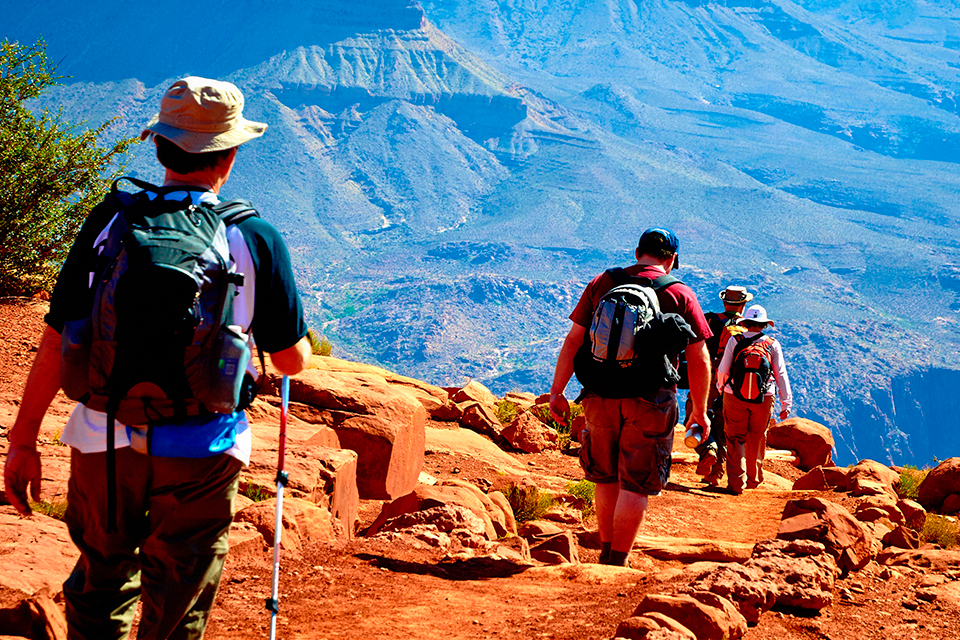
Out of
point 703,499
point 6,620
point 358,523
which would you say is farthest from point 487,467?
point 6,620

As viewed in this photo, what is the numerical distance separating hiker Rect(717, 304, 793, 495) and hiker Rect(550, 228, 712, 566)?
10.9 ft

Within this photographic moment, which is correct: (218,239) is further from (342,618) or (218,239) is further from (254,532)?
(254,532)

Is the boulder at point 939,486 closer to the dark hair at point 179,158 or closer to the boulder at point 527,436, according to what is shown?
the boulder at point 527,436

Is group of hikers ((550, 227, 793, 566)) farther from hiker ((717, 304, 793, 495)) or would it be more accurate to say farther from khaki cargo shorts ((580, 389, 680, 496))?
hiker ((717, 304, 793, 495))

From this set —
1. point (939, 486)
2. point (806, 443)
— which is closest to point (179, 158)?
point (939, 486)

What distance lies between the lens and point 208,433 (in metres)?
2.39

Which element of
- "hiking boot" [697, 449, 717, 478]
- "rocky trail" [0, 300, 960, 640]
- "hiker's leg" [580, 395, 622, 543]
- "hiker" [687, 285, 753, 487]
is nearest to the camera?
"rocky trail" [0, 300, 960, 640]

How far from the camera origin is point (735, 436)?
340 inches

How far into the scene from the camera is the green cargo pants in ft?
7.77

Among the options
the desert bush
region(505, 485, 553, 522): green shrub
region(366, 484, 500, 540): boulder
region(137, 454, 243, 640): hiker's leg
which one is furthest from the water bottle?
the desert bush

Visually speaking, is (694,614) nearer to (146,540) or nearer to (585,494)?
(146,540)

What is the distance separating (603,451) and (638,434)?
0.79 ft

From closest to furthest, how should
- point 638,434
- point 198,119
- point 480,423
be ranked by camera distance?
point 198,119 < point 638,434 < point 480,423

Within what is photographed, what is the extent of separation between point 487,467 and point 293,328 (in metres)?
6.59
